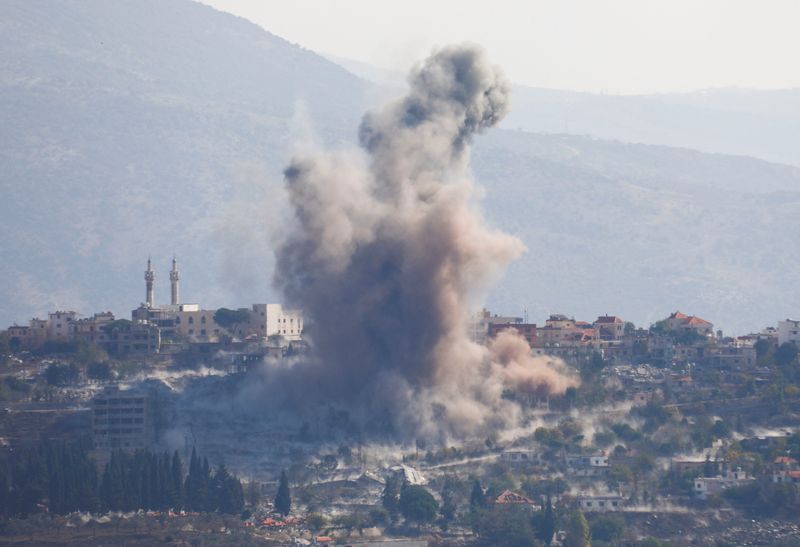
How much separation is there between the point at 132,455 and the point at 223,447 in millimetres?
6676

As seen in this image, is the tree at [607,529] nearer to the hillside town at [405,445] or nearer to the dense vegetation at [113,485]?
the hillside town at [405,445]

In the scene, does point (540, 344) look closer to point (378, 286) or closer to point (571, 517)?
point (378, 286)

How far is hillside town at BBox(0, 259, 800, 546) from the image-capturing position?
118 meters

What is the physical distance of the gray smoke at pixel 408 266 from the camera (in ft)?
430

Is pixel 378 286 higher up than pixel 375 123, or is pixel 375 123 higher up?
pixel 375 123

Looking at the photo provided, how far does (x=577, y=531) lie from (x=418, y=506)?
7.14 m

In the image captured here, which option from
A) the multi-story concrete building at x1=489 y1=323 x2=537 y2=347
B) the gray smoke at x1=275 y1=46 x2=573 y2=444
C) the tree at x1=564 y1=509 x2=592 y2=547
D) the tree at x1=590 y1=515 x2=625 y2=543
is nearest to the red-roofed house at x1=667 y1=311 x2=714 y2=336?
the multi-story concrete building at x1=489 y1=323 x2=537 y2=347

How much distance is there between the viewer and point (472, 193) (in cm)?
13550

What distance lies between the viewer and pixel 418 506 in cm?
11925

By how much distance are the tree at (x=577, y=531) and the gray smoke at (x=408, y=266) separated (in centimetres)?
1320

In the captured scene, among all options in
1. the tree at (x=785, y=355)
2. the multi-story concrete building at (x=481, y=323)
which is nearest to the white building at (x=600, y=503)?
the multi-story concrete building at (x=481, y=323)

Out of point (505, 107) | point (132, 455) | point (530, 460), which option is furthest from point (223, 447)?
point (505, 107)

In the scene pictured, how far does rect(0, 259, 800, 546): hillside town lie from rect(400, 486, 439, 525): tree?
10 centimetres

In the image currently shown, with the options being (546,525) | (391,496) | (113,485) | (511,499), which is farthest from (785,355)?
(113,485)
